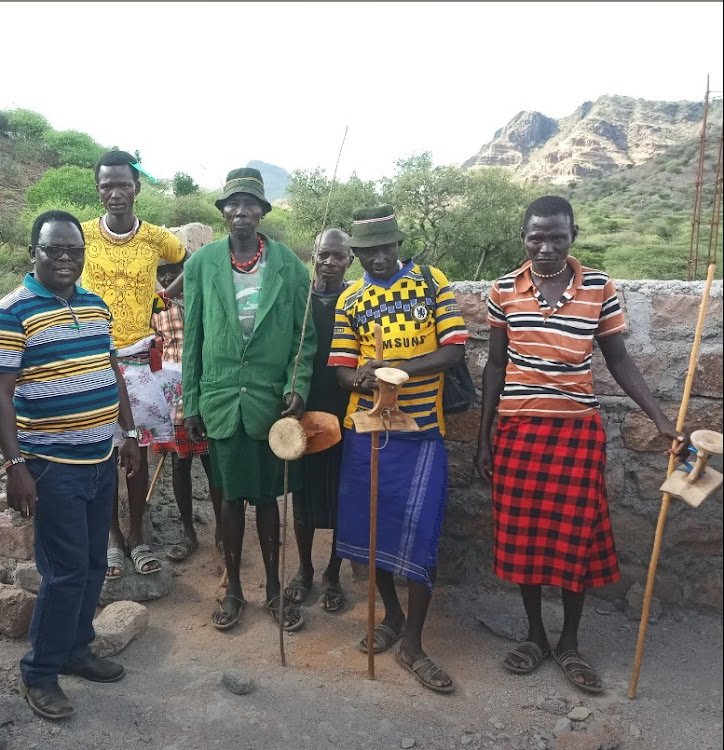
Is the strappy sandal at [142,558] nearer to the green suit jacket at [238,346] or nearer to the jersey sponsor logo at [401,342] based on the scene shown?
the green suit jacket at [238,346]

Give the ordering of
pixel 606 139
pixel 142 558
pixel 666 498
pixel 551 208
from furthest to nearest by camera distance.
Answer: pixel 606 139, pixel 142 558, pixel 551 208, pixel 666 498

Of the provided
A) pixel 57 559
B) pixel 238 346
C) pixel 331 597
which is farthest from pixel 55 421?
pixel 331 597

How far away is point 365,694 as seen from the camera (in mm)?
2697

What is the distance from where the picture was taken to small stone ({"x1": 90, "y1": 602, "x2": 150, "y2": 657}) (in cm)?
299

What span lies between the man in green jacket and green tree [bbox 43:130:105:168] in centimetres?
1505

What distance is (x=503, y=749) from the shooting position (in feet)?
7.97

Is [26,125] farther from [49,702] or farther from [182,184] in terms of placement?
[49,702]

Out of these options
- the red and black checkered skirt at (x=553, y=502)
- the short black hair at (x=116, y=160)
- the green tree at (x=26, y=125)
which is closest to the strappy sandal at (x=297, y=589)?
the red and black checkered skirt at (x=553, y=502)

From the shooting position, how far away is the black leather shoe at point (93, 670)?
2.73 m

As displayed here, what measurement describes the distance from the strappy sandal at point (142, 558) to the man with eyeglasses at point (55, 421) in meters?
1.03

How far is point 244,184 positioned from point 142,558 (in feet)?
7.30

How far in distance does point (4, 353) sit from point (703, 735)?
3.00 metres

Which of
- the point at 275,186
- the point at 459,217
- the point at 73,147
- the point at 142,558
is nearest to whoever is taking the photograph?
the point at 142,558

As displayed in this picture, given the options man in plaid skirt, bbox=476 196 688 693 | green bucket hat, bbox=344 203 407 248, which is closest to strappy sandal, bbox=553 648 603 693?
man in plaid skirt, bbox=476 196 688 693
